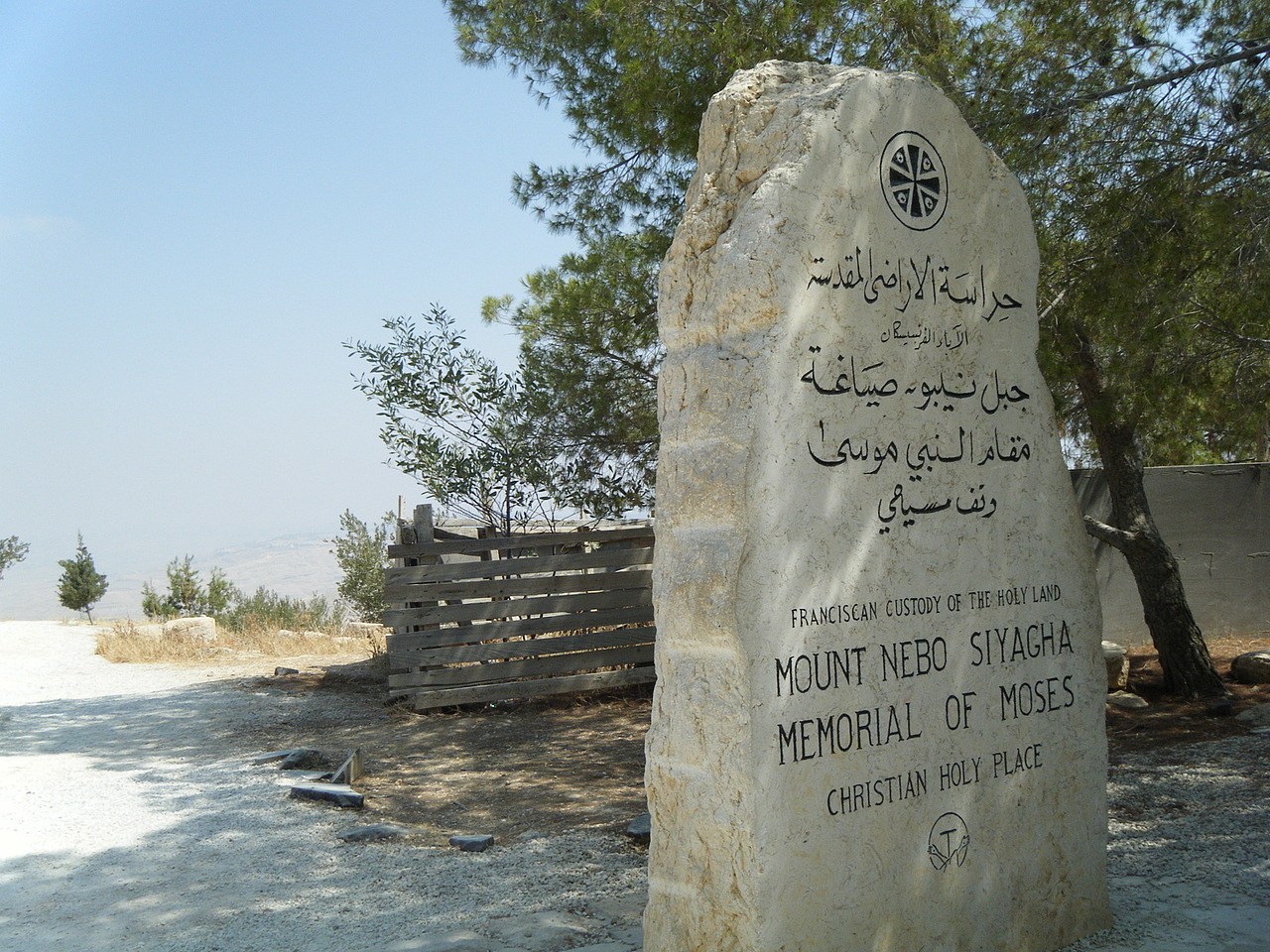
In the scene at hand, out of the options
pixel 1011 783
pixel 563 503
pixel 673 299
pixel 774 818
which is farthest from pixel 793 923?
pixel 563 503

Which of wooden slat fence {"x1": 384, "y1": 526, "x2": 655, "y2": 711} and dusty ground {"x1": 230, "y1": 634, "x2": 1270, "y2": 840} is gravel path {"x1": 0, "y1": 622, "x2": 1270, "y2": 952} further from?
wooden slat fence {"x1": 384, "y1": 526, "x2": 655, "y2": 711}

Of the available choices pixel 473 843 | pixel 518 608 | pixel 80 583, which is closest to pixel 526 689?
pixel 518 608

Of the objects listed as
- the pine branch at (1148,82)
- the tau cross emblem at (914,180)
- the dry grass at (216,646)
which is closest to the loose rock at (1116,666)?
the pine branch at (1148,82)

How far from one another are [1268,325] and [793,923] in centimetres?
647

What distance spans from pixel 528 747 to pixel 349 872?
10.6ft

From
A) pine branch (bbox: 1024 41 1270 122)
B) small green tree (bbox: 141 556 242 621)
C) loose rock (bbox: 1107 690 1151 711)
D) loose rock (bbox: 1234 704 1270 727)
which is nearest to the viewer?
pine branch (bbox: 1024 41 1270 122)

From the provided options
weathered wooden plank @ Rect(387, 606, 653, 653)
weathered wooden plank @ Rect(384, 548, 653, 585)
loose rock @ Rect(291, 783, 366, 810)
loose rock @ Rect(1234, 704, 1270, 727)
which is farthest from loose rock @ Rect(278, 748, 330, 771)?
loose rock @ Rect(1234, 704, 1270, 727)

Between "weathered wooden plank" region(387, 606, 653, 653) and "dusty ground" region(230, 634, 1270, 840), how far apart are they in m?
0.67

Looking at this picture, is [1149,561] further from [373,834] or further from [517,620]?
[373,834]

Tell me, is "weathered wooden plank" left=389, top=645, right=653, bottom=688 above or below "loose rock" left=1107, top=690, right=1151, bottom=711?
above

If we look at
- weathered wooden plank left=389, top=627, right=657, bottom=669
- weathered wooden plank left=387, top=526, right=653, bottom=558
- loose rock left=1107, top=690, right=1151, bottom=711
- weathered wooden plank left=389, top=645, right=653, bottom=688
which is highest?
weathered wooden plank left=387, top=526, right=653, bottom=558

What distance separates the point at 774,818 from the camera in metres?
A: 3.12

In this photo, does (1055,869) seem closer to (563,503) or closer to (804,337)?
(804,337)

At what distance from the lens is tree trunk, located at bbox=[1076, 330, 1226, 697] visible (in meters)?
8.53
